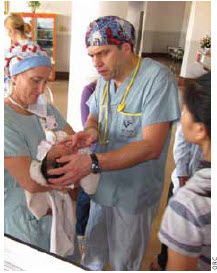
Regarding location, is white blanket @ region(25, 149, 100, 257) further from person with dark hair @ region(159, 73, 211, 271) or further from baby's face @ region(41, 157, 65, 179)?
person with dark hair @ region(159, 73, 211, 271)

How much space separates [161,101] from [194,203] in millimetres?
312

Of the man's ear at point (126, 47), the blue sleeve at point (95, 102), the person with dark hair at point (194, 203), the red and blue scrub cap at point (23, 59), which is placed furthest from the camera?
the blue sleeve at point (95, 102)

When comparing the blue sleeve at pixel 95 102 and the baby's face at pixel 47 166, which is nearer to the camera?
the baby's face at pixel 47 166

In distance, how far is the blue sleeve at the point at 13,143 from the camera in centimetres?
46

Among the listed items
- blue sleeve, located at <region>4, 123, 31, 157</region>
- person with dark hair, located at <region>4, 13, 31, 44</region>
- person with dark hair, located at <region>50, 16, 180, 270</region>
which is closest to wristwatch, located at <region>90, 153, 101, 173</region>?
person with dark hair, located at <region>50, 16, 180, 270</region>

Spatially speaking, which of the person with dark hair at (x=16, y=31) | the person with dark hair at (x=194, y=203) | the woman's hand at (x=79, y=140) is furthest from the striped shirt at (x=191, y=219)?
the person with dark hair at (x=16, y=31)

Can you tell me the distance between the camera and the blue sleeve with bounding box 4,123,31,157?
457 millimetres

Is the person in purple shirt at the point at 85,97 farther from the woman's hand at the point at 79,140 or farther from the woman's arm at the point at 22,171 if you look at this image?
the woman's arm at the point at 22,171

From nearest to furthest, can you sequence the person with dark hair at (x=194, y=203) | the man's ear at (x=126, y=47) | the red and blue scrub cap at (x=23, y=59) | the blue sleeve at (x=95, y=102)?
the person with dark hair at (x=194, y=203)
the red and blue scrub cap at (x=23, y=59)
the man's ear at (x=126, y=47)
the blue sleeve at (x=95, y=102)

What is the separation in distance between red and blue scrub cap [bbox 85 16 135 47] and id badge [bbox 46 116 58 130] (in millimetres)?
144

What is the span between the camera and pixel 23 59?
43cm

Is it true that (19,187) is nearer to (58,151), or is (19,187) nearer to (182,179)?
(58,151)

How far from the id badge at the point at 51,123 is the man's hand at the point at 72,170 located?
0.22 feet
